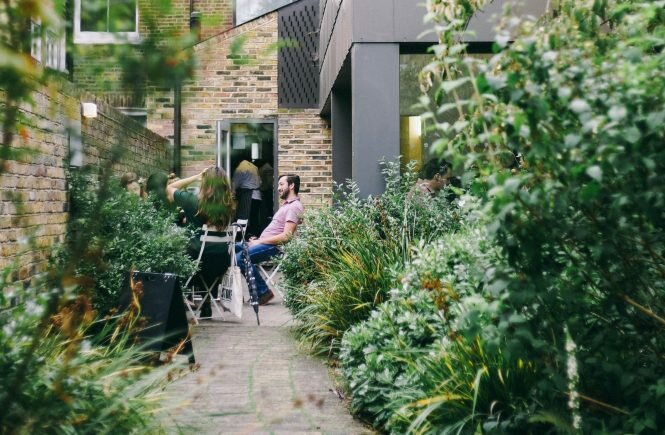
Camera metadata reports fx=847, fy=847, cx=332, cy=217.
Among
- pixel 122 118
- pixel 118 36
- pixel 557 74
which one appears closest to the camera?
pixel 118 36

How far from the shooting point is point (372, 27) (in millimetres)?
8469

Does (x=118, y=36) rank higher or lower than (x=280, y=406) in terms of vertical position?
higher

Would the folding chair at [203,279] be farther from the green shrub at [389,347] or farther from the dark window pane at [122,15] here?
the dark window pane at [122,15]

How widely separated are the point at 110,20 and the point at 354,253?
4.92 m

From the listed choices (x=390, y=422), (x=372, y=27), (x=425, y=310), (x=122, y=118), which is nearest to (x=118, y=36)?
(x=122, y=118)

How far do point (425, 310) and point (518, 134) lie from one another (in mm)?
2172

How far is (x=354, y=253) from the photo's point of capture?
261 inches

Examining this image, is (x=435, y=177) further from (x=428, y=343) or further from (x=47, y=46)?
(x=47, y=46)

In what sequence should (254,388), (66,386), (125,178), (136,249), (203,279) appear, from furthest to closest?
(203,279) < (136,249) < (254,388) < (125,178) < (66,386)

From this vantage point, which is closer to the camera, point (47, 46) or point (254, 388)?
point (47, 46)

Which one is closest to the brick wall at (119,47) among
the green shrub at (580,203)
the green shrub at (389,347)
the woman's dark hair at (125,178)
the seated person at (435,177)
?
the woman's dark hair at (125,178)

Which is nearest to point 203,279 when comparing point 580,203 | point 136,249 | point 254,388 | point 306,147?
point 136,249

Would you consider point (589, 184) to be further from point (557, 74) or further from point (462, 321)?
point (462, 321)

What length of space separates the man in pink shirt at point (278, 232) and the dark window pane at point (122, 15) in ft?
25.9
